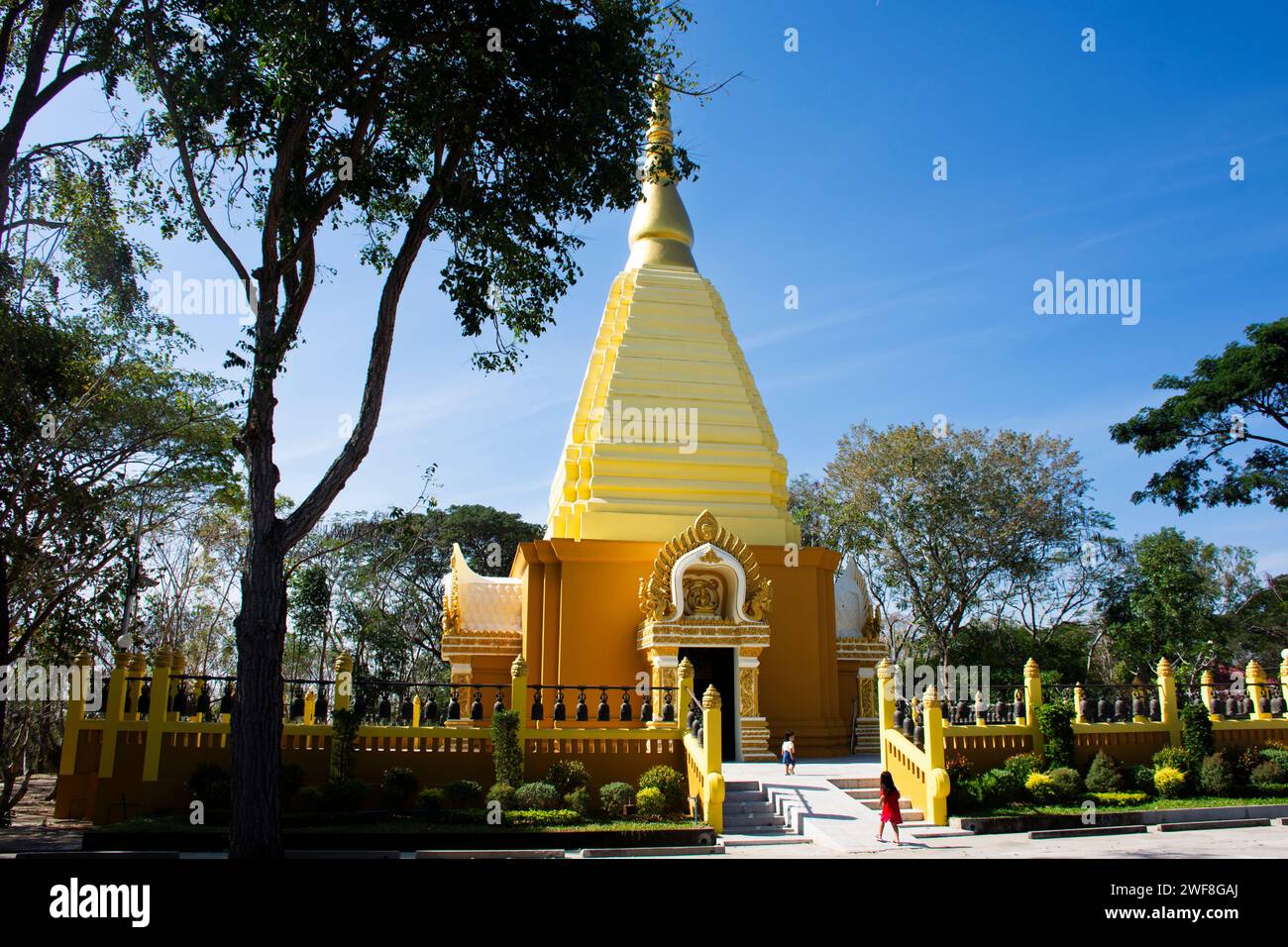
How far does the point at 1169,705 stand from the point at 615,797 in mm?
10094

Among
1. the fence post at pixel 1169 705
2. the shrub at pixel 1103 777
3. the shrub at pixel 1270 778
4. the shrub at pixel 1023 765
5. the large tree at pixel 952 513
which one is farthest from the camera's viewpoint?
the large tree at pixel 952 513

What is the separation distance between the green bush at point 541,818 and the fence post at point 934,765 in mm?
4762

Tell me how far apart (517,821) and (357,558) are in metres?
22.5

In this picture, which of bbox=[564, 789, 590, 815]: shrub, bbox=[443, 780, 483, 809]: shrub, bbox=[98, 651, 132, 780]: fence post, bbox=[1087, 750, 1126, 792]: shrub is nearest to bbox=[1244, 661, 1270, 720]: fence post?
bbox=[1087, 750, 1126, 792]: shrub

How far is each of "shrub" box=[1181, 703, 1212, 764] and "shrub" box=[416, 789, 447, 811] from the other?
11920 millimetres

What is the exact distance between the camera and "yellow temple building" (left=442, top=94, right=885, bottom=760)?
18156 mm

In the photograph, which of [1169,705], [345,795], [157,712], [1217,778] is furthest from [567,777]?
[1169,705]

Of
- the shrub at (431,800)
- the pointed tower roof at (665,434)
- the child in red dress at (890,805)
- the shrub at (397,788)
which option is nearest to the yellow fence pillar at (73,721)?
the shrub at (397,788)

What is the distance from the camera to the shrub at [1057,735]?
15.3 m

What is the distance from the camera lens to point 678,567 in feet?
59.2

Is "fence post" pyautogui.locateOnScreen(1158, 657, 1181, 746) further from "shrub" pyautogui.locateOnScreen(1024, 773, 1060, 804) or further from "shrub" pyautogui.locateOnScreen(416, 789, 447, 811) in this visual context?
"shrub" pyautogui.locateOnScreen(416, 789, 447, 811)

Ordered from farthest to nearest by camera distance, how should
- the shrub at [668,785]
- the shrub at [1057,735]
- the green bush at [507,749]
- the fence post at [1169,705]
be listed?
the fence post at [1169,705]
the shrub at [1057,735]
the green bush at [507,749]
the shrub at [668,785]

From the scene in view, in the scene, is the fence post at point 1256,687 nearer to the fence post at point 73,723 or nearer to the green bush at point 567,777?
the green bush at point 567,777
